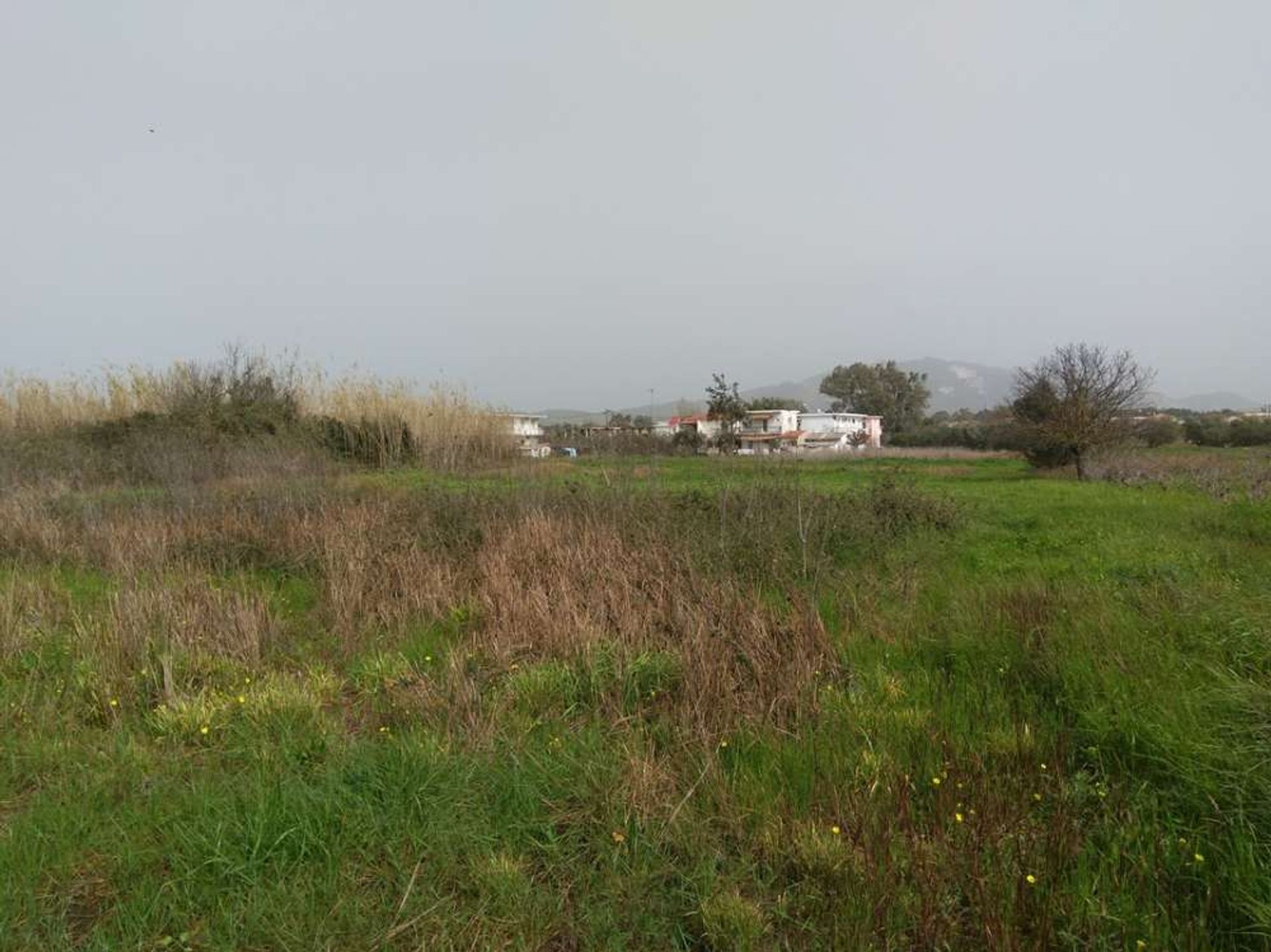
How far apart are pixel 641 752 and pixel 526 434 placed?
20176mm

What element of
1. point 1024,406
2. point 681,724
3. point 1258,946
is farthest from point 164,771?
point 1024,406

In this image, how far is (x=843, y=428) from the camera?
72875mm

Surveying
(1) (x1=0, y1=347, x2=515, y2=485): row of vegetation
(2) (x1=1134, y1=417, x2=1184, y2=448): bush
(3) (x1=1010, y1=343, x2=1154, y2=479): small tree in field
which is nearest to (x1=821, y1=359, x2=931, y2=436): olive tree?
(2) (x1=1134, y1=417, x2=1184, y2=448): bush

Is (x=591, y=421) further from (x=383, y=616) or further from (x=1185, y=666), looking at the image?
(x=1185, y=666)

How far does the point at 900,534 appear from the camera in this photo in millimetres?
9766

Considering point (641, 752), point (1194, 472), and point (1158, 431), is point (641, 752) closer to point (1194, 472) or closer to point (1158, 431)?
point (1194, 472)

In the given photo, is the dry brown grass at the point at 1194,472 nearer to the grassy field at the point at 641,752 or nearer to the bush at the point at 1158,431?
the bush at the point at 1158,431

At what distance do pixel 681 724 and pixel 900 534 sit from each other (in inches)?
285

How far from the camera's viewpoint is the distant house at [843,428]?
189ft

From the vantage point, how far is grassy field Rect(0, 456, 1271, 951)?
2.29m

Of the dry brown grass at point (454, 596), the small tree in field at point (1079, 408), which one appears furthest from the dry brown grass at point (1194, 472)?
the dry brown grass at point (454, 596)

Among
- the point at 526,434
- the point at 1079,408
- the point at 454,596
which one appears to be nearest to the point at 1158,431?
the point at 1079,408

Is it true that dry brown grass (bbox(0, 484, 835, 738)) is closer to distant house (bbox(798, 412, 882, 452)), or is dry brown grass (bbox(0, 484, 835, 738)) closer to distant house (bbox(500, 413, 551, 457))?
distant house (bbox(500, 413, 551, 457))

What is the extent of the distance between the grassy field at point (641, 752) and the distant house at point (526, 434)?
8.17 m
